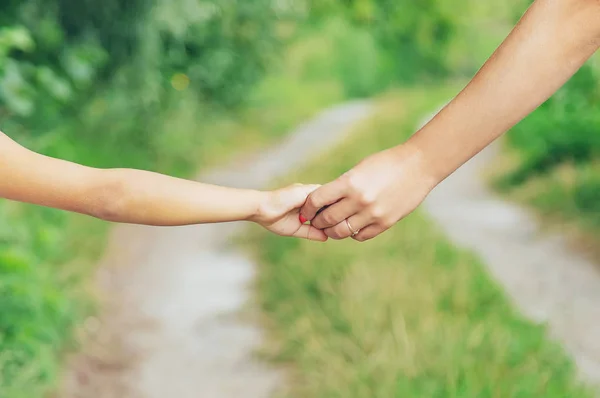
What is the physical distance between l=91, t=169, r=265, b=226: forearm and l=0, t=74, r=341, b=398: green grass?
151 cm

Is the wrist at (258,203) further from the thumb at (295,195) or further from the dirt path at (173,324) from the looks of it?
the dirt path at (173,324)

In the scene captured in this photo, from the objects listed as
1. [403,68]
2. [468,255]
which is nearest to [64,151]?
[468,255]

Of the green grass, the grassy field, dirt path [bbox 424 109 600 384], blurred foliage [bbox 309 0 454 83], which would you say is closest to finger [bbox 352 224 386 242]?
the grassy field

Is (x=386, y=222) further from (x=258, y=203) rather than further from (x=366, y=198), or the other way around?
(x=258, y=203)

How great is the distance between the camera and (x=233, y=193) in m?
1.85

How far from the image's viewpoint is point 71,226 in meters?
5.29

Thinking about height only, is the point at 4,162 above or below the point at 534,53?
above

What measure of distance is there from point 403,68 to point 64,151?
53.3 ft

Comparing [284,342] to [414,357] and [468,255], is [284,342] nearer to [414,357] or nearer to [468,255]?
[414,357]

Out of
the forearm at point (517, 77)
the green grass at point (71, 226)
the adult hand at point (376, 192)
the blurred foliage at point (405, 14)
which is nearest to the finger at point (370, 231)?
the adult hand at point (376, 192)

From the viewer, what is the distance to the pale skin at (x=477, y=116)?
1.74 metres

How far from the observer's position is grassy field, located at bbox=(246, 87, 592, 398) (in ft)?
10.3

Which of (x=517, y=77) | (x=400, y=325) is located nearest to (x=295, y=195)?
(x=517, y=77)

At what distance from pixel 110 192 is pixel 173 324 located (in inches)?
114
